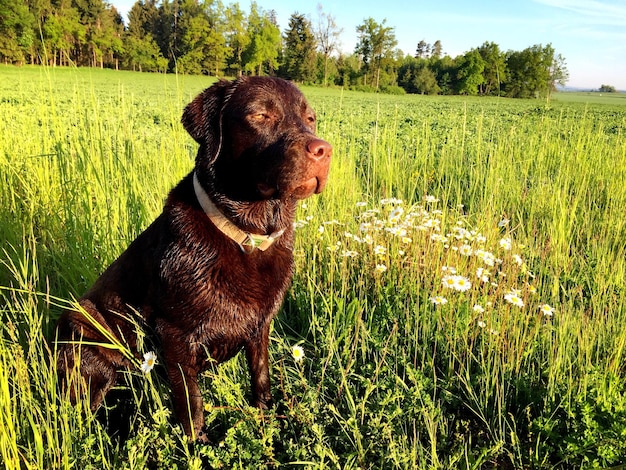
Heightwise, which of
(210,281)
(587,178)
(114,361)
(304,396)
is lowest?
(304,396)

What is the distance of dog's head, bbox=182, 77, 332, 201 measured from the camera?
1697 mm

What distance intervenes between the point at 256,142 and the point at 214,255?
541mm

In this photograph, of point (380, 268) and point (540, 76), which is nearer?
point (380, 268)

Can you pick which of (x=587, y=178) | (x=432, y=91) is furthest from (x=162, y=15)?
(x=587, y=178)

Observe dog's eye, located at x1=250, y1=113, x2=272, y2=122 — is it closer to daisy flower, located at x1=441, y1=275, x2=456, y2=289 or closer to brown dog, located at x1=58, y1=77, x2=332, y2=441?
brown dog, located at x1=58, y1=77, x2=332, y2=441

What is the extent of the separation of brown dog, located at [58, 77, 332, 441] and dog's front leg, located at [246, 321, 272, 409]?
12 millimetres

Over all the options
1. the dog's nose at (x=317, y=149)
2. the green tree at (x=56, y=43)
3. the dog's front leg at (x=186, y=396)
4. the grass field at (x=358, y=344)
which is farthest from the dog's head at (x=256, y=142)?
the green tree at (x=56, y=43)

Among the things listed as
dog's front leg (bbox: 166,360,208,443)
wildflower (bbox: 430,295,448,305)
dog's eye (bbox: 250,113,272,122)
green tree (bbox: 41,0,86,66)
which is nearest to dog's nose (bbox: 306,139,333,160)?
dog's eye (bbox: 250,113,272,122)

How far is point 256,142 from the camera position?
5.96 ft

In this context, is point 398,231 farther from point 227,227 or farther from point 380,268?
point 227,227

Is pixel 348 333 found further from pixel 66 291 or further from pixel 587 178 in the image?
pixel 587 178

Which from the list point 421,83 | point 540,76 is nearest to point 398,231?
point 540,76

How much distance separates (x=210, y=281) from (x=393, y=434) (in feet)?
3.46

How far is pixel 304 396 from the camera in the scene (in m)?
1.91
